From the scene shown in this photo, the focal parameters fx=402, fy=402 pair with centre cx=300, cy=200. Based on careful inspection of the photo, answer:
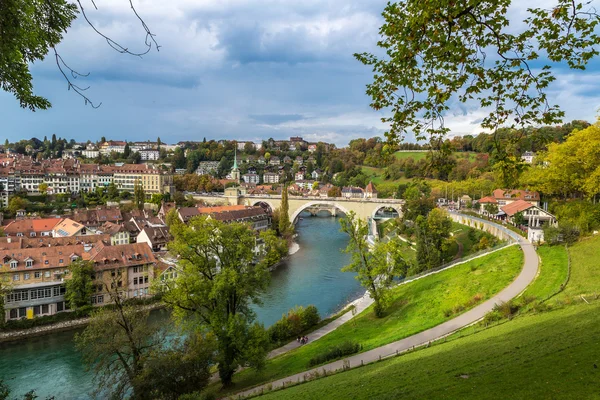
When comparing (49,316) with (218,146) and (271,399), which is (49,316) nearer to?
(271,399)

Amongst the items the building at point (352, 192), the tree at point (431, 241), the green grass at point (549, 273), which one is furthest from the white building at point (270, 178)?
the green grass at point (549, 273)

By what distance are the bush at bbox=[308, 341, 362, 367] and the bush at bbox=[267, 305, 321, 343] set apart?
13.8 feet

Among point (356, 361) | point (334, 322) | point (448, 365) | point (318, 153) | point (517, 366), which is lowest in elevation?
point (334, 322)

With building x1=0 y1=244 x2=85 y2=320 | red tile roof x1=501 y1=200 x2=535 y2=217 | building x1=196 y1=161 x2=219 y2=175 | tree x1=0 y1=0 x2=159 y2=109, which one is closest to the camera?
tree x1=0 y1=0 x2=159 y2=109

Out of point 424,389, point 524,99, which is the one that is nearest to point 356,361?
point 424,389

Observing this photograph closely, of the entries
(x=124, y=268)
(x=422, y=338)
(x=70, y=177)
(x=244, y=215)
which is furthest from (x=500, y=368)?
(x=70, y=177)

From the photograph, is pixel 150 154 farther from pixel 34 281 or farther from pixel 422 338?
pixel 422 338

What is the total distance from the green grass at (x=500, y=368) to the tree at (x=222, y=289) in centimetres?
250

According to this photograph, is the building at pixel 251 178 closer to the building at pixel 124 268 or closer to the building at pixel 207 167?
the building at pixel 207 167

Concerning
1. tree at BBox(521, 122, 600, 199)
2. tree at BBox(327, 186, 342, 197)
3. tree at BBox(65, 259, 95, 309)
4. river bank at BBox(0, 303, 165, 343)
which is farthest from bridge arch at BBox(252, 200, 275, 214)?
tree at BBox(521, 122, 600, 199)

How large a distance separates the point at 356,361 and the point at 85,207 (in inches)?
1881

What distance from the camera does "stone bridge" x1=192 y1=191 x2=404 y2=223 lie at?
155 feet

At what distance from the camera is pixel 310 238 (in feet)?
146

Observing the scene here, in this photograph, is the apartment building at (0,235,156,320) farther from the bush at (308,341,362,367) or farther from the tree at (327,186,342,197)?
the tree at (327,186,342,197)
